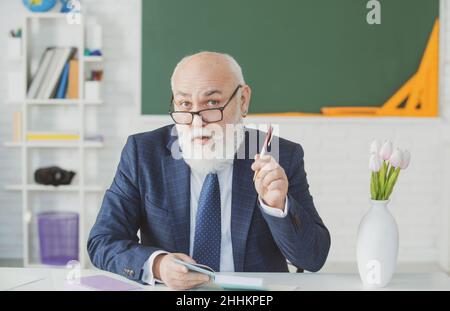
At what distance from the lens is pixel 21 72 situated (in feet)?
9.05

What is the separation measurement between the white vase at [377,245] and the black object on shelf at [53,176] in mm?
1917

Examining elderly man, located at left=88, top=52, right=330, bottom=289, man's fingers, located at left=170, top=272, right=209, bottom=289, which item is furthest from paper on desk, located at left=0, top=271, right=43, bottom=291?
man's fingers, located at left=170, top=272, right=209, bottom=289

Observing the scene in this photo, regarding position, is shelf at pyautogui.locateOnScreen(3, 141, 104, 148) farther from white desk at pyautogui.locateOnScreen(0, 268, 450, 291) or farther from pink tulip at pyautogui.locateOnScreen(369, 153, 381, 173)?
pink tulip at pyautogui.locateOnScreen(369, 153, 381, 173)

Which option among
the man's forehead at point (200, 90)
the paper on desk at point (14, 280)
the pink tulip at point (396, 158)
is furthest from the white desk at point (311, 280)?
the man's forehead at point (200, 90)

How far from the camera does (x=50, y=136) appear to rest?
107 inches

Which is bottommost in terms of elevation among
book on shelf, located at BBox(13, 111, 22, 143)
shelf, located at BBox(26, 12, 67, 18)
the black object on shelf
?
the black object on shelf

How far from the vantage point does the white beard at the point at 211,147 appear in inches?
53.1

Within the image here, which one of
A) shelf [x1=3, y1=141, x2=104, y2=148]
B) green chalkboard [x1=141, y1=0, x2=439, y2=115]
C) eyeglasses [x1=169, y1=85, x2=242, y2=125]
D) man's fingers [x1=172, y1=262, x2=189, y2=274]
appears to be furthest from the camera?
shelf [x1=3, y1=141, x2=104, y2=148]

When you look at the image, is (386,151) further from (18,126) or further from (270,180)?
(18,126)

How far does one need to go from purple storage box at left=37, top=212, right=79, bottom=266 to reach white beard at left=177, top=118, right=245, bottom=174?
1432 millimetres

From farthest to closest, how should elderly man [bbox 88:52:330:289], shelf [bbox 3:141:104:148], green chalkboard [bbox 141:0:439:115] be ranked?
shelf [bbox 3:141:104:148] → green chalkboard [bbox 141:0:439:115] → elderly man [bbox 88:52:330:289]

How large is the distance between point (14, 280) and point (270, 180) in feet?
1.55

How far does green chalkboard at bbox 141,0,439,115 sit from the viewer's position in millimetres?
2535
